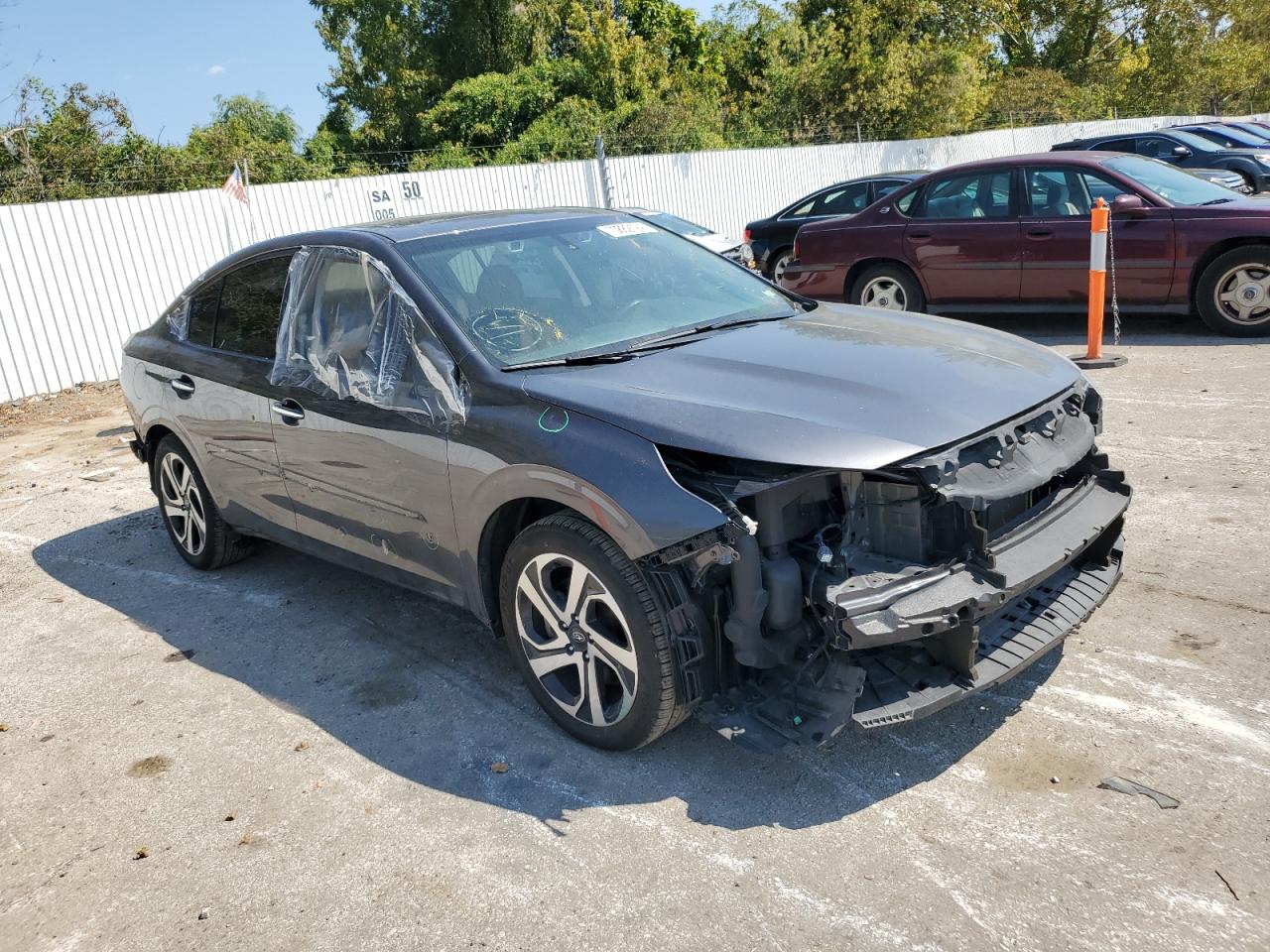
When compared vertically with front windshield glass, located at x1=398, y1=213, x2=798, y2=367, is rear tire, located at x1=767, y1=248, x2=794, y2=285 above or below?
below

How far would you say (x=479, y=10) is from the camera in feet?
113

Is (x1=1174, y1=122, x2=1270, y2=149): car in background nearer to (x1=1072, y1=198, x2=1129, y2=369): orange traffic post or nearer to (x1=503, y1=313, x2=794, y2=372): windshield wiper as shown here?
(x1=1072, y1=198, x2=1129, y2=369): orange traffic post

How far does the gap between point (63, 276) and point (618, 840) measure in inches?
473

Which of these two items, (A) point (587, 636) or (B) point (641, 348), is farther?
(B) point (641, 348)

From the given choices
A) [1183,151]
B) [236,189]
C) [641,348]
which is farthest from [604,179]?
[641,348]

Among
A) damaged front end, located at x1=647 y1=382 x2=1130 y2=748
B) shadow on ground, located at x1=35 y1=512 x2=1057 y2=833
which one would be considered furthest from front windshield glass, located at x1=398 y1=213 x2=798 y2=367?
shadow on ground, located at x1=35 y1=512 x2=1057 y2=833

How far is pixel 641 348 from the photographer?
3.82 metres

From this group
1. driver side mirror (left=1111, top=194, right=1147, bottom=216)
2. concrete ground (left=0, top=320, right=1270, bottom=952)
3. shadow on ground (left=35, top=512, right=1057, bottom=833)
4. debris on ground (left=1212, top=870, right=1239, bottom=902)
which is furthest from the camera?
driver side mirror (left=1111, top=194, right=1147, bottom=216)

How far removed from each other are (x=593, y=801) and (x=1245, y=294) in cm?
758

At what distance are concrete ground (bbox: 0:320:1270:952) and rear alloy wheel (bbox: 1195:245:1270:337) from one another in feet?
13.6

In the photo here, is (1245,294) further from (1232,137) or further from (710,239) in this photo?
(1232,137)

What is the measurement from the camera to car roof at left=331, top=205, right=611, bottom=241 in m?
4.31

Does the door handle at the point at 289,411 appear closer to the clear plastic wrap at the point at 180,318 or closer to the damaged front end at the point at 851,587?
the clear plastic wrap at the point at 180,318

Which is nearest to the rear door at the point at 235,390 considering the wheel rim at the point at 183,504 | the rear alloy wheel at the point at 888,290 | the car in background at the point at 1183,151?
the wheel rim at the point at 183,504
